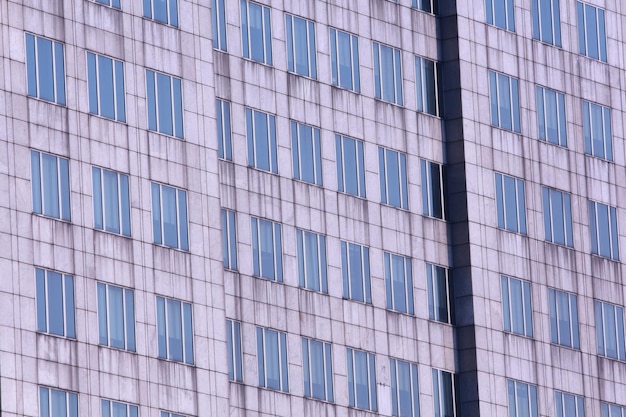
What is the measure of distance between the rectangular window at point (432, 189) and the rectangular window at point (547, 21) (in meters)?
8.97

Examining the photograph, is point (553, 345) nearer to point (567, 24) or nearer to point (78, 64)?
point (567, 24)

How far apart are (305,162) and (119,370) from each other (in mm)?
14254

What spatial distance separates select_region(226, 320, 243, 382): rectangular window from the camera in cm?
9438

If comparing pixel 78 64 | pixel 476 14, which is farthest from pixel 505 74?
pixel 78 64

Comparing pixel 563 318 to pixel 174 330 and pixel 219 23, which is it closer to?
pixel 219 23

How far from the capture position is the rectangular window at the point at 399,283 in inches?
4023

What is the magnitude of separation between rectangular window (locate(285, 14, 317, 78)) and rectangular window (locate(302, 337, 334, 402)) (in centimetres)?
1048

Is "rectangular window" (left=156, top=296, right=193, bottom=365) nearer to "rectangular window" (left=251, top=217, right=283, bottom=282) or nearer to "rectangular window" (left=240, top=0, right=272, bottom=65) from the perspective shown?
"rectangular window" (left=251, top=217, right=283, bottom=282)

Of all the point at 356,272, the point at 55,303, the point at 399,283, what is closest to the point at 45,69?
the point at 55,303

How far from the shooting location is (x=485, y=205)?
4210 inches

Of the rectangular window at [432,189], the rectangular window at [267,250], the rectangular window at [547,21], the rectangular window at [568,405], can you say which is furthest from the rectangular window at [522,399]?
the rectangular window at [547,21]

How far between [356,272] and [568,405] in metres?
13.0

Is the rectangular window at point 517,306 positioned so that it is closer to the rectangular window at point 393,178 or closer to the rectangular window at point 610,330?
the rectangular window at point 610,330

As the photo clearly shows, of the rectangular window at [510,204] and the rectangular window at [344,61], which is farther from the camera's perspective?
the rectangular window at [510,204]
